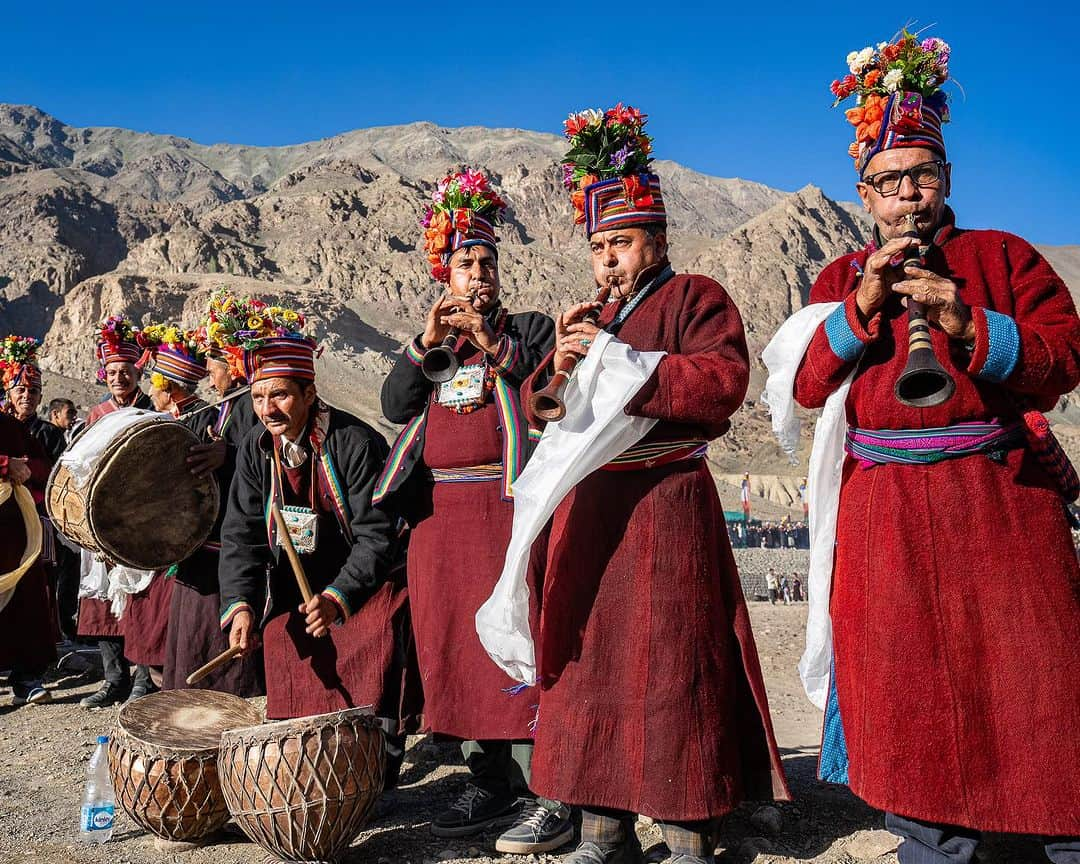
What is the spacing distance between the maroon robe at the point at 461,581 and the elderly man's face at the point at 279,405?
592 mm

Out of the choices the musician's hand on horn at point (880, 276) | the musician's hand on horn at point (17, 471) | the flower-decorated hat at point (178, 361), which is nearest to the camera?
the musician's hand on horn at point (880, 276)

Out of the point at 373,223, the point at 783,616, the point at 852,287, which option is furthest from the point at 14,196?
the point at 852,287

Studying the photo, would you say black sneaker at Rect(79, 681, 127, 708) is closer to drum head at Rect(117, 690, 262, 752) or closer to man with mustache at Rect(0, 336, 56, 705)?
man with mustache at Rect(0, 336, 56, 705)

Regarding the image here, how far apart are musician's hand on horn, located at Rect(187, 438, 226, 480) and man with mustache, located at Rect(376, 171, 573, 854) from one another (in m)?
1.07

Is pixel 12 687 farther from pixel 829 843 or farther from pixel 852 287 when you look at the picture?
pixel 852 287

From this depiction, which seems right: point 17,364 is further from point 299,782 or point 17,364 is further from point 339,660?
point 299,782

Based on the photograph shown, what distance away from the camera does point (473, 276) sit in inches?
159

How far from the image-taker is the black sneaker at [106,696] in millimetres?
6312

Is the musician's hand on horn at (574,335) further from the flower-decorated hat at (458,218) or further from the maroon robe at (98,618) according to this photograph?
the maroon robe at (98,618)

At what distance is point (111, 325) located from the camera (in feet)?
20.7

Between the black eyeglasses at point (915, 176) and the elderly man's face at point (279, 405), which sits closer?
the black eyeglasses at point (915, 176)

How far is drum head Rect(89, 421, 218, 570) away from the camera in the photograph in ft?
14.2

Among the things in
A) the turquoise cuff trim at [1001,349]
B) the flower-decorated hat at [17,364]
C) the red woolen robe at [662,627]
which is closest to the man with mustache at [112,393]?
the flower-decorated hat at [17,364]

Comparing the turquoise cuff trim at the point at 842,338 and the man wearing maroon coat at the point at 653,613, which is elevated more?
the turquoise cuff trim at the point at 842,338
